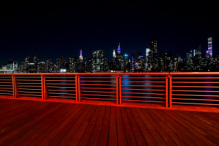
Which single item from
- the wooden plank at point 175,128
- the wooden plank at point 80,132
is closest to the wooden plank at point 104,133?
the wooden plank at point 80,132

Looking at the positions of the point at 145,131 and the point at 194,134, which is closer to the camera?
the point at 194,134

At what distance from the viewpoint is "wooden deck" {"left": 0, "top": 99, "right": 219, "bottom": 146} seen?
1858mm

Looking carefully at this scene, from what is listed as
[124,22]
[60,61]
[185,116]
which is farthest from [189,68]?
[60,61]

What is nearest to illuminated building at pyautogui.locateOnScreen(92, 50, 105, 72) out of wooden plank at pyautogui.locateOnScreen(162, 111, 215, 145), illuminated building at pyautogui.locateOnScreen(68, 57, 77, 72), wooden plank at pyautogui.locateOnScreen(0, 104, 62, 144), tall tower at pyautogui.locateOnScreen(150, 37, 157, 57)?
illuminated building at pyautogui.locateOnScreen(68, 57, 77, 72)

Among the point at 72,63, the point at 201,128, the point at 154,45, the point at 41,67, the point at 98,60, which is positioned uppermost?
the point at 154,45

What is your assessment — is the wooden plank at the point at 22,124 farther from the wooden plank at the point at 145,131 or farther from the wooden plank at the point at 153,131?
the wooden plank at the point at 153,131

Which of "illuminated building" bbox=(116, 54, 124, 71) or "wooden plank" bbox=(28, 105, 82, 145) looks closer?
"wooden plank" bbox=(28, 105, 82, 145)

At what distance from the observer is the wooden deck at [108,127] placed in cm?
186

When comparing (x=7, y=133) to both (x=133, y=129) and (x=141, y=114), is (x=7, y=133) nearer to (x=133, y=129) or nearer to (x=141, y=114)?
(x=133, y=129)

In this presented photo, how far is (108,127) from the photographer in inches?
90.5

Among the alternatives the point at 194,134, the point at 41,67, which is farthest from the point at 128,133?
the point at 41,67

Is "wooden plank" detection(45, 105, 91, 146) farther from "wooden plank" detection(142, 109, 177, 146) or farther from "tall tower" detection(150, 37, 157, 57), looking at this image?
"tall tower" detection(150, 37, 157, 57)

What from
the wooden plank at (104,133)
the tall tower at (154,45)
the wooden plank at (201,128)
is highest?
the tall tower at (154,45)

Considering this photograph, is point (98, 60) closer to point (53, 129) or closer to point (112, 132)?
point (53, 129)
